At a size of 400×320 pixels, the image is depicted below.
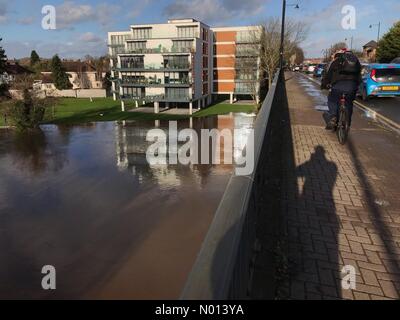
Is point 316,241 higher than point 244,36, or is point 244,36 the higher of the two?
point 244,36

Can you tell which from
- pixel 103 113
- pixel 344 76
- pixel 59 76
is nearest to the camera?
pixel 344 76

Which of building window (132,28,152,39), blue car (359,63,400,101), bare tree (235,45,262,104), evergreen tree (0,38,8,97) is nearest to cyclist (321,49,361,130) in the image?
blue car (359,63,400,101)

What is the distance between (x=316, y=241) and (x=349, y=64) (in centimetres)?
497

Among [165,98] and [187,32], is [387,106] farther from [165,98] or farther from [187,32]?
[187,32]

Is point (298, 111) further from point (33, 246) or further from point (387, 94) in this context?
point (33, 246)

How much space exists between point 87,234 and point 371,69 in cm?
1785

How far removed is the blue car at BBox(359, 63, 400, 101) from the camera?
16.3 metres

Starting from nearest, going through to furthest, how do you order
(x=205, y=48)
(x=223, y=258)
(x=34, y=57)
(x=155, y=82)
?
(x=223, y=258)
(x=155, y=82)
(x=205, y=48)
(x=34, y=57)

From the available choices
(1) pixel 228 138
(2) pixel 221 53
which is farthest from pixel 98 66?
(1) pixel 228 138

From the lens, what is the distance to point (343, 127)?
8195mm

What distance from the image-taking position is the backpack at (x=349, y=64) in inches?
287

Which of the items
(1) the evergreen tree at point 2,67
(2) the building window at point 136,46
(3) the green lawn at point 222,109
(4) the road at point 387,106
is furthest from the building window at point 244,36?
(4) the road at point 387,106

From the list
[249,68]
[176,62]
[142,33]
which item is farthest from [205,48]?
[142,33]
